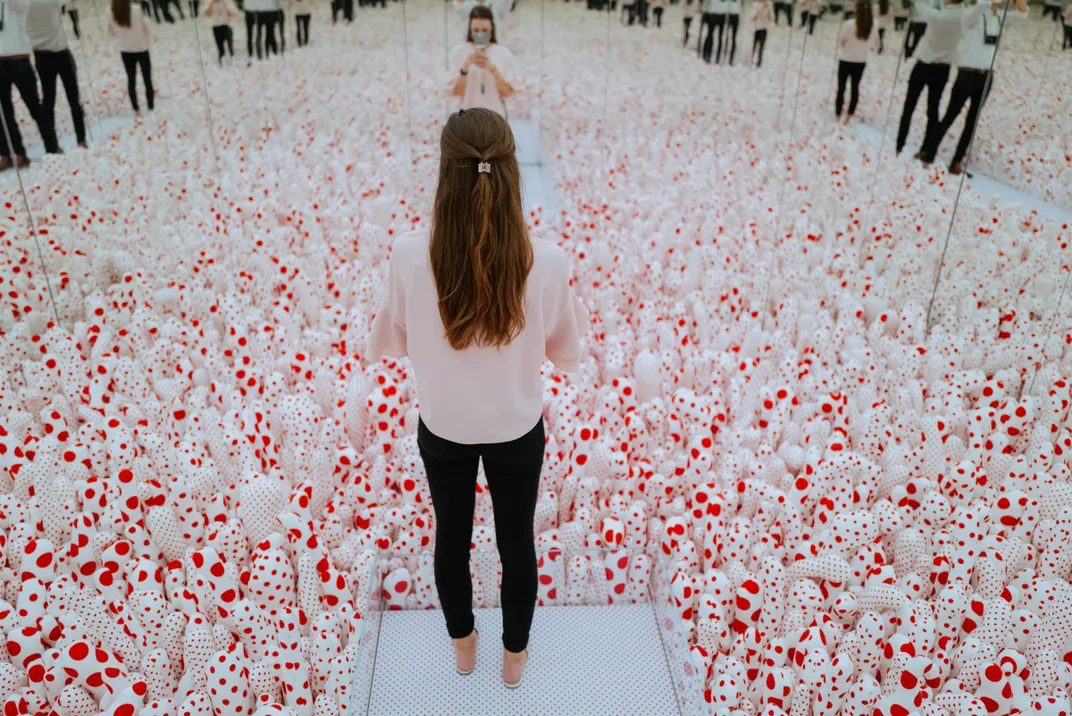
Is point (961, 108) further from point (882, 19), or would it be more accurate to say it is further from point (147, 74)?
point (147, 74)

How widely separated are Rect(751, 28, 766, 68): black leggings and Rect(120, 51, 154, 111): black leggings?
4096mm

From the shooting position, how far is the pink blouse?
3.05ft

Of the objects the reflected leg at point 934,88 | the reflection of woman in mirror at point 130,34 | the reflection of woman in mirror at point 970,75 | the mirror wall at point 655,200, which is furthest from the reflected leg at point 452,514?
the reflection of woman in mirror at point 130,34

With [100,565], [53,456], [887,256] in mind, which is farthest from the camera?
[887,256]

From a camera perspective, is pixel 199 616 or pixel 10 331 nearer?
pixel 199 616

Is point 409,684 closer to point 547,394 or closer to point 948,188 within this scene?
point 547,394

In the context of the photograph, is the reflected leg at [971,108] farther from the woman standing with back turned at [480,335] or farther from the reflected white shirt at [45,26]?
the reflected white shirt at [45,26]

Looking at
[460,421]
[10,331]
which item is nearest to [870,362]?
[460,421]

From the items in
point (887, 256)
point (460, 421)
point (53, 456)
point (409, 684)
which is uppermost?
point (460, 421)

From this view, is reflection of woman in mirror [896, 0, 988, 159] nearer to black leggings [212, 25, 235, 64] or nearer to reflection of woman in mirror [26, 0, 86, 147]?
reflection of woman in mirror [26, 0, 86, 147]

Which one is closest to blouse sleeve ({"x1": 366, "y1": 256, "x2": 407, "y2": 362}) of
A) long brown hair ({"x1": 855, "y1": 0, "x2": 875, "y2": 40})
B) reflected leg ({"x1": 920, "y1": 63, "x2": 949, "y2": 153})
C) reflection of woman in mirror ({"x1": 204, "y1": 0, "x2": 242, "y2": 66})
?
reflected leg ({"x1": 920, "y1": 63, "x2": 949, "y2": 153})

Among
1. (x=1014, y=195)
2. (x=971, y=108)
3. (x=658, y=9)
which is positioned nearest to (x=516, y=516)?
(x=1014, y=195)

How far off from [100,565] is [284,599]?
0.36m

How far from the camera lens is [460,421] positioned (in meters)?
0.97
